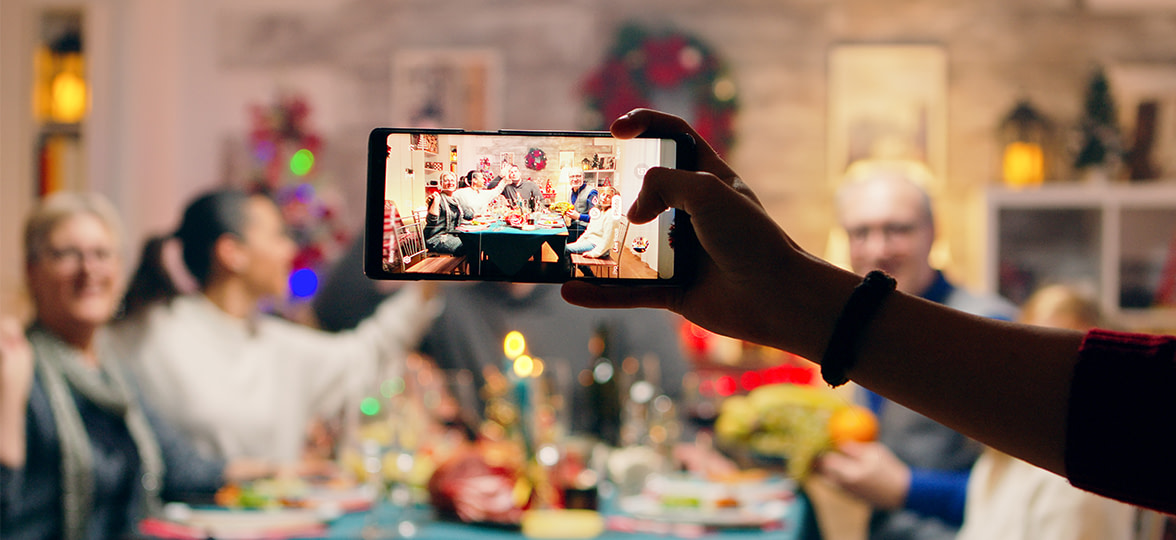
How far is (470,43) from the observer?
4.50 m

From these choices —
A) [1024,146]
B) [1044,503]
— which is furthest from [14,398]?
[1024,146]

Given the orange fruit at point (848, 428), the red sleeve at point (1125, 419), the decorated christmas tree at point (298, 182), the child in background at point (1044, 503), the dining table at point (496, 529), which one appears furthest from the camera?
the decorated christmas tree at point (298, 182)

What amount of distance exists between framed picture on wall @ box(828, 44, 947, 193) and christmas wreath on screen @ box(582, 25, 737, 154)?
0.50 metres

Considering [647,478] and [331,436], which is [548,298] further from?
[647,478]

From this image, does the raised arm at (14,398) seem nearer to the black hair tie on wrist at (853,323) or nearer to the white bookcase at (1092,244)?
the black hair tie on wrist at (853,323)

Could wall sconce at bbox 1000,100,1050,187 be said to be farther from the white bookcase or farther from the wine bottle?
the wine bottle

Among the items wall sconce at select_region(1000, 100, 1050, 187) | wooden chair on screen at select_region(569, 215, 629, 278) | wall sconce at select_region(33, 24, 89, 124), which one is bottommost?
wooden chair on screen at select_region(569, 215, 629, 278)

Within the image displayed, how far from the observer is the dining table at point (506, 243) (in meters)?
0.95

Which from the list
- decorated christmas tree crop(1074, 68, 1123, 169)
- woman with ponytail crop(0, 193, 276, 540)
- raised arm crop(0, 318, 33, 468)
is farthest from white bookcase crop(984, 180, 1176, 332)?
raised arm crop(0, 318, 33, 468)

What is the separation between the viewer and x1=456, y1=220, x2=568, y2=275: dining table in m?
0.95

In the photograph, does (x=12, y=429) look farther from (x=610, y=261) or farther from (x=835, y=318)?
(x=835, y=318)

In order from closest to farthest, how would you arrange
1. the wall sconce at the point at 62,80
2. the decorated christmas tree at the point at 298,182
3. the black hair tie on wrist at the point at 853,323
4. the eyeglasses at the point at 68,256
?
the black hair tie on wrist at the point at 853,323, the eyeglasses at the point at 68,256, the wall sconce at the point at 62,80, the decorated christmas tree at the point at 298,182

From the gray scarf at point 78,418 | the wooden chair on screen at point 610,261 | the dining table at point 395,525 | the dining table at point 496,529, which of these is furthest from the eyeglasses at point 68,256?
the wooden chair on screen at point 610,261

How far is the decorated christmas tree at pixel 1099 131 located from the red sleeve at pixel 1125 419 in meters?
3.74
